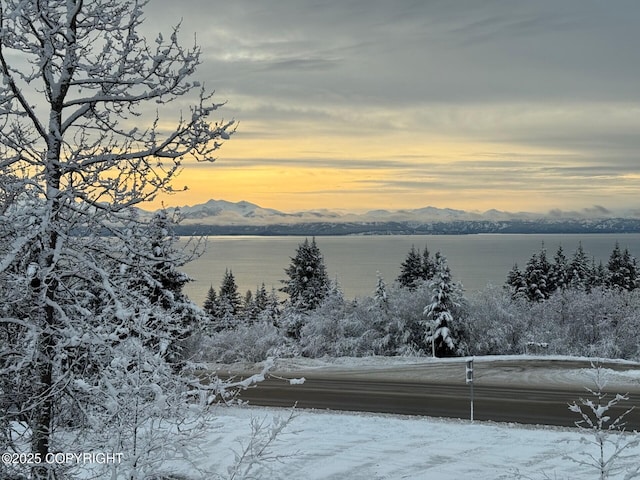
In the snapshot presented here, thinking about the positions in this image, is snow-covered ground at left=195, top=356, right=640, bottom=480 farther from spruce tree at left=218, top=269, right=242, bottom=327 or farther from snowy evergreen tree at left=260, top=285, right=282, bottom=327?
spruce tree at left=218, top=269, right=242, bottom=327

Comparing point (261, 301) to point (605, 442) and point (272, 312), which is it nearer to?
point (272, 312)

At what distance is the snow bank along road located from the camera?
17578mm

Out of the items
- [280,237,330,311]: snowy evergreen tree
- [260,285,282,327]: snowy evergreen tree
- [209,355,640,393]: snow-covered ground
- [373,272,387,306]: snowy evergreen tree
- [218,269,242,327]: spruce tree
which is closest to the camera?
[209,355,640,393]: snow-covered ground

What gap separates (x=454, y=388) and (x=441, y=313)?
16567 millimetres

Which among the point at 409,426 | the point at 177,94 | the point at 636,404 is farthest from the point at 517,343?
the point at 177,94

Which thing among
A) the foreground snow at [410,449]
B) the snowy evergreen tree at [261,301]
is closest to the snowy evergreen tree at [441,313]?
the foreground snow at [410,449]

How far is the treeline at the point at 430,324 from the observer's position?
→ 38781 millimetres

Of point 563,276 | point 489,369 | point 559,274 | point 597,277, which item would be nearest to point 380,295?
point 489,369

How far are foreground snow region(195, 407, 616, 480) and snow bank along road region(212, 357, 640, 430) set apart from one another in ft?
5.49

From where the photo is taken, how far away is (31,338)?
17.1 ft

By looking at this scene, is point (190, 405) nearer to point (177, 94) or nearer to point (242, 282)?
point (177, 94)

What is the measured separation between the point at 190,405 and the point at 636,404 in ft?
55.2
